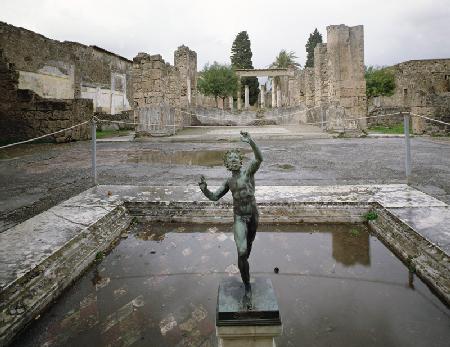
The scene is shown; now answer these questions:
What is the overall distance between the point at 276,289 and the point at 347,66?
50.0ft

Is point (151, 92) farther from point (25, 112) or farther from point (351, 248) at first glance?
point (351, 248)

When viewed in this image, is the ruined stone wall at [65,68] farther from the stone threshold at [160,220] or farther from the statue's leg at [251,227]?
the statue's leg at [251,227]

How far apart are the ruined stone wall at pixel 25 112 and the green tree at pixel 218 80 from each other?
21212mm

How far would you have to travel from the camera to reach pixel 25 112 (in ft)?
44.6

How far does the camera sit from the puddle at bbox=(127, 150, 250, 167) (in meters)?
8.40

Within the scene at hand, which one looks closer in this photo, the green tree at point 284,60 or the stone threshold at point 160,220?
the stone threshold at point 160,220

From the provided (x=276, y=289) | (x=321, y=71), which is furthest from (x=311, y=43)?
(x=276, y=289)

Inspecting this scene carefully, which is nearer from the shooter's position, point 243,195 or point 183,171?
point 243,195

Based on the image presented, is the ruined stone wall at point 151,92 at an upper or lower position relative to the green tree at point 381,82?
lower

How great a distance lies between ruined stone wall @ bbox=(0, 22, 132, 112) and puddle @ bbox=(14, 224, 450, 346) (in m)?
16.9

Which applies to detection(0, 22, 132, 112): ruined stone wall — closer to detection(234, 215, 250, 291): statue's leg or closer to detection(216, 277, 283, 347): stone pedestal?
detection(234, 215, 250, 291): statue's leg

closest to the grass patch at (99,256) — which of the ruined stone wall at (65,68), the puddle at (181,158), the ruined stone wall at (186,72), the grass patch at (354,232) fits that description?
the grass patch at (354,232)

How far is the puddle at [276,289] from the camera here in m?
2.30

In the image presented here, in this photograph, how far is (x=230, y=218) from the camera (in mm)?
4379
